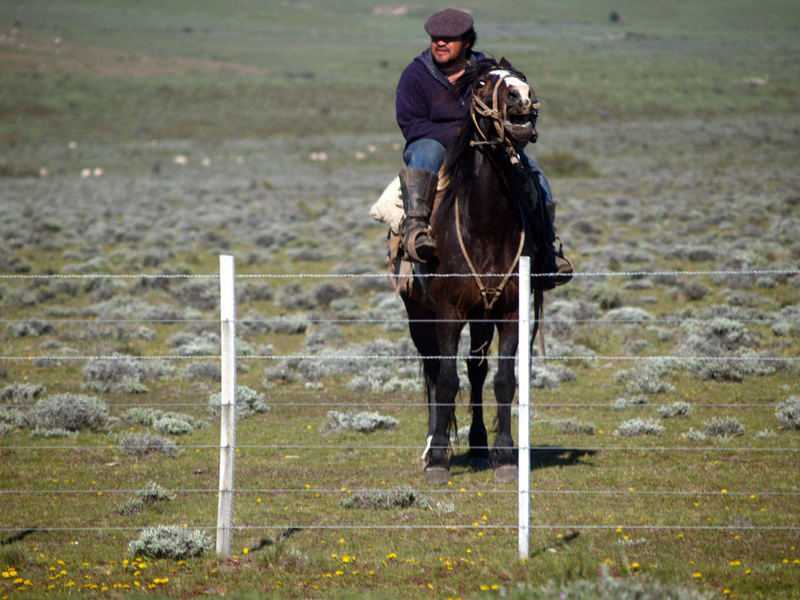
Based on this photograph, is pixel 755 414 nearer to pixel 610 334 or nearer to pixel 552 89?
pixel 610 334

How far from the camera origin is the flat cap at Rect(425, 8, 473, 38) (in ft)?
29.7

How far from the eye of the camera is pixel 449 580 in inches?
244

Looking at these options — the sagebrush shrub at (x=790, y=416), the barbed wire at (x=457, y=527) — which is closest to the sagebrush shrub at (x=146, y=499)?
the barbed wire at (x=457, y=527)

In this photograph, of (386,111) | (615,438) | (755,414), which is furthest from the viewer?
(386,111)

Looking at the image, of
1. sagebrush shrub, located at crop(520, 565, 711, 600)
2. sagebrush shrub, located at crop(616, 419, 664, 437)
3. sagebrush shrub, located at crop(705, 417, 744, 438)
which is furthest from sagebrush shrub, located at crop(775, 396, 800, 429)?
sagebrush shrub, located at crop(520, 565, 711, 600)

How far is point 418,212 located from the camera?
869 centimetres

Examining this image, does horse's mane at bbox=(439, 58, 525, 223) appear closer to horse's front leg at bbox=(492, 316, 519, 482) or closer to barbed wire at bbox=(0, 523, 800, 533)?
horse's front leg at bbox=(492, 316, 519, 482)

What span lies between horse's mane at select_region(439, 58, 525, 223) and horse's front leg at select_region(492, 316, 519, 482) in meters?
1.29

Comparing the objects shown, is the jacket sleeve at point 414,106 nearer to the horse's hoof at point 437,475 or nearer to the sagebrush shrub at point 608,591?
the horse's hoof at point 437,475

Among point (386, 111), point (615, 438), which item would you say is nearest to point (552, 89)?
point (386, 111)

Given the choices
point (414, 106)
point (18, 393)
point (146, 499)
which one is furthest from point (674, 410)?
point (18, 393)

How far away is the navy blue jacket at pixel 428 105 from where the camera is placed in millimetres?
9047

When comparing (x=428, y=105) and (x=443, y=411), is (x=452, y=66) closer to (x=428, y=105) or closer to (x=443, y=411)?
(x=428, y=105)

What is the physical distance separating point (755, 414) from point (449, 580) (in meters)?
7.03
